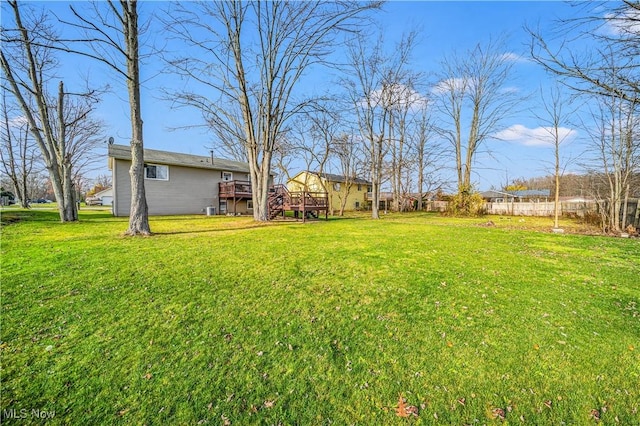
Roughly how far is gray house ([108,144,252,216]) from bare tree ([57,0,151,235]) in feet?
32.2

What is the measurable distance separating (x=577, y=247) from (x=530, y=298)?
5890 mm

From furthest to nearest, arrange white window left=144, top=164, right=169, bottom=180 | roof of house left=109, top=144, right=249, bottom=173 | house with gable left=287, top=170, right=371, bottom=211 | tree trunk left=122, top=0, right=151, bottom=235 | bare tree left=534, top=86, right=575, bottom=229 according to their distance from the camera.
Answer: house with gable left=287, top=170, right=371, bottom=211 < white window left=144, top=164, right=169, bottom=180 < roof of house left=109, top=144, right=249, bottom=173 < bare tree left=534, top=86, right=575, bottom=229 < tree trunk left=122, top=0, right=151, bottom=235

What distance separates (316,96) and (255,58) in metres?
3.46

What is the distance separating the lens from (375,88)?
20.3 meters

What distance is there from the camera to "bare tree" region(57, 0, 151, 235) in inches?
309

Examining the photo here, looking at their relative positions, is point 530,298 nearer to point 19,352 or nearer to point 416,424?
point 416,424

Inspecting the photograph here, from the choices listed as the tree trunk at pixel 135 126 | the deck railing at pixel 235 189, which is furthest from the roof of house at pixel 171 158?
the tree trunk at pixel 135 126

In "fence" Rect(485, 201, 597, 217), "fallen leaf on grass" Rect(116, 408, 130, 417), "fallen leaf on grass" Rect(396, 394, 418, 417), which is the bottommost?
"fallen leaf on grass" Rect(396, 394, 418, 417)

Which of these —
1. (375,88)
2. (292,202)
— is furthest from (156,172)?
(375,88)

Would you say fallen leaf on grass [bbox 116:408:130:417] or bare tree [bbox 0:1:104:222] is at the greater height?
bare tree [bbox 0:1:104:222]

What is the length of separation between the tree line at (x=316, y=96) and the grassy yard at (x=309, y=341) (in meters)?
3.34

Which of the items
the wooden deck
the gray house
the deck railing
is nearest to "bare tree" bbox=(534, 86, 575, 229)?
the wooden deck

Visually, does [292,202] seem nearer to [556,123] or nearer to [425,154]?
[556,123]

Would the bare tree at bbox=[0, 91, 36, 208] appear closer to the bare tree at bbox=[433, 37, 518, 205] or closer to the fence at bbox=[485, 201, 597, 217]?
the bare tree at bbox=[433, 37, 518, 205]
